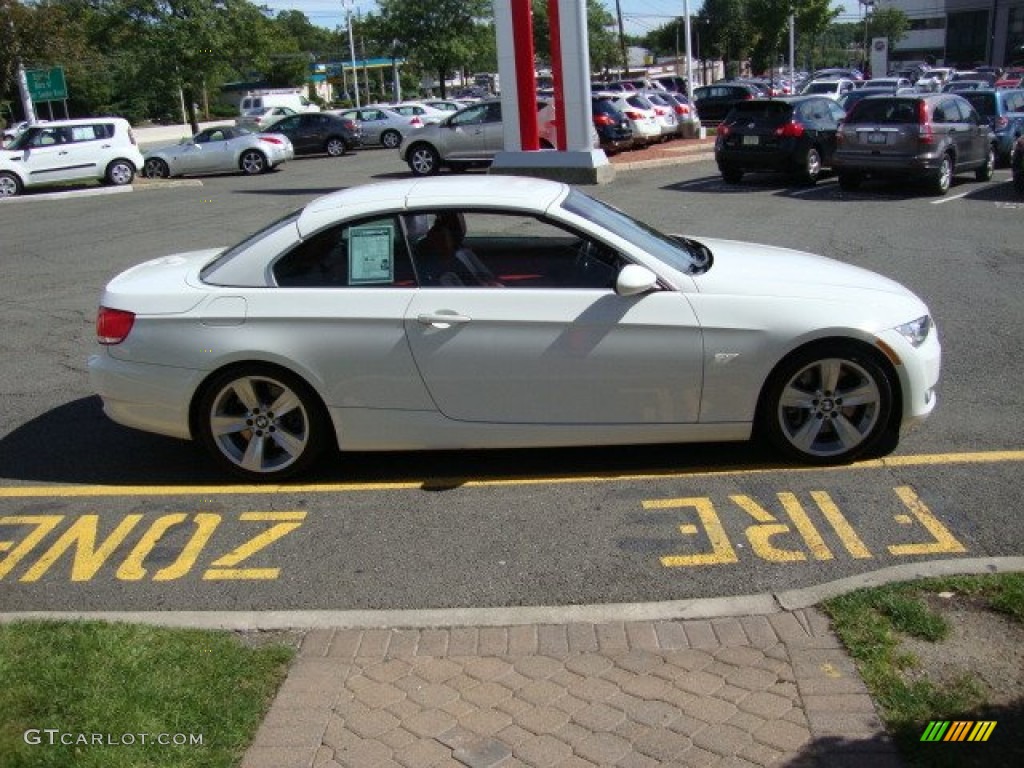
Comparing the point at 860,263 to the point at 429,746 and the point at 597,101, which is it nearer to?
the point at 429,746

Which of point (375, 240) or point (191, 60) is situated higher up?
point (191, 60)

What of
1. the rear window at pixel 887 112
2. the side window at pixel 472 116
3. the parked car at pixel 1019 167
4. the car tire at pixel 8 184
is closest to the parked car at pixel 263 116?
the car tire at pixel 8 184

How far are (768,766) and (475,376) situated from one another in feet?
8.83

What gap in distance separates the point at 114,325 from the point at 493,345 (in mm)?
2079

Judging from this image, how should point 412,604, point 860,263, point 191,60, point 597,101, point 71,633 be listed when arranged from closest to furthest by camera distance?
point 71,633 → point 412,604 → point 860,263 → point 597,101 → point 191,60

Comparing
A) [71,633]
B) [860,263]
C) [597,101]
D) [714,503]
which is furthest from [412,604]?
[597,101]

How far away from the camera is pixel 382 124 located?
35.0 m

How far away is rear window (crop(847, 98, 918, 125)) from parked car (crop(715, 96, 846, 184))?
1334 millimetres

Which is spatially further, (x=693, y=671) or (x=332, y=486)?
(x=332, y=486)

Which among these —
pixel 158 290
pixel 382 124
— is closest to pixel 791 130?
pixel 158 290

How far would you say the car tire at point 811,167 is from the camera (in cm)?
1903

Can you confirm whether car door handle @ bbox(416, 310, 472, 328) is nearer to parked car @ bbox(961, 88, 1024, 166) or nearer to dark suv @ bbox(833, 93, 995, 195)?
dark suv @ bbox(833, 93, 995, 195)

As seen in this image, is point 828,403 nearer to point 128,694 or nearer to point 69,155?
point 128,694

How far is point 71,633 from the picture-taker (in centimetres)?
398
